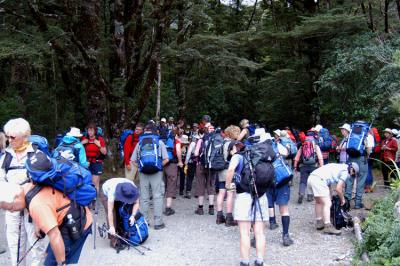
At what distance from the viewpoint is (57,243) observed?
3.44m

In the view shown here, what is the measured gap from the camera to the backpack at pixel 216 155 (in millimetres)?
8891

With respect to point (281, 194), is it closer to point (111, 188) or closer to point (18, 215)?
point (111, 188)

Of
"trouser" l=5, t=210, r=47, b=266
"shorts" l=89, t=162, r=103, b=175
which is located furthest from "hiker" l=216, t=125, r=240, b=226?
"trouser" l=5, t=210, r=47, b=266

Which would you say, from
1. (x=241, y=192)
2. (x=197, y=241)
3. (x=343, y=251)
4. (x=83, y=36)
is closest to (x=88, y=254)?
(x=197, y=241)

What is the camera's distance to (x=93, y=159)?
9.61m

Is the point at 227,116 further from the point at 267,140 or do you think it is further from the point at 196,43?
the point at 267,140

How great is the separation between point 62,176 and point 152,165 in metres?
4.50

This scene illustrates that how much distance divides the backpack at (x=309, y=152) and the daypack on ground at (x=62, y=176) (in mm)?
7250

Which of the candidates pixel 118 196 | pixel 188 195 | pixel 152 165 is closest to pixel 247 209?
pixel 118 196

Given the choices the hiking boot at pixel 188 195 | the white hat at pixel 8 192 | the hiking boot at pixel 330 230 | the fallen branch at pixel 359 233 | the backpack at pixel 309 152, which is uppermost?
the white hat at pixel 8 192

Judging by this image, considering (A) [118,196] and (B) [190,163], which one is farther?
(B) [190,163]

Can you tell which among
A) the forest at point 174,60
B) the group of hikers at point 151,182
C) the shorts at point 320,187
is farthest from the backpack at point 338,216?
the forest at point 174,60

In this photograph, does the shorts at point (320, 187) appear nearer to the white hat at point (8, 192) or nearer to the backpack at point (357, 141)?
the backpack at point (357, 141)

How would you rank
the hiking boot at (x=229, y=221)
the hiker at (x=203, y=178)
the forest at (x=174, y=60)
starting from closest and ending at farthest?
1. the hiking boot at (x=229, y=221)
2. the hiker at (x=203, y=178)
3. the forest at (x=174, y=60)
